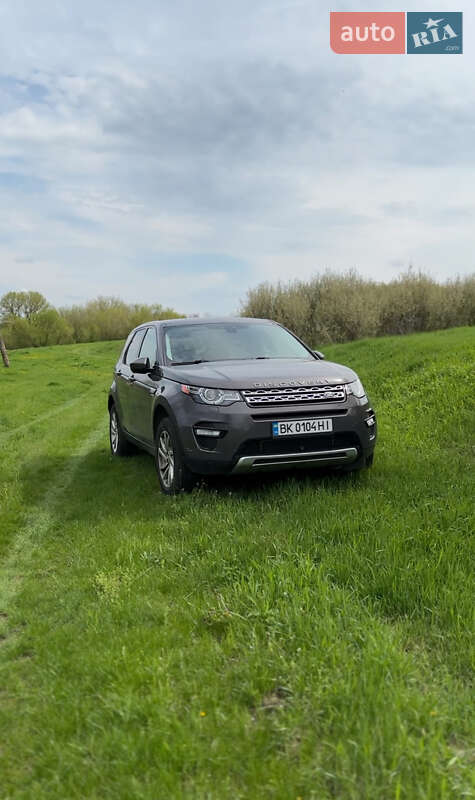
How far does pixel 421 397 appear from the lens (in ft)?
36.6

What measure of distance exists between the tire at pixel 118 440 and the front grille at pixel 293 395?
3462 millimetres

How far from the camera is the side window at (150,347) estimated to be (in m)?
7.27

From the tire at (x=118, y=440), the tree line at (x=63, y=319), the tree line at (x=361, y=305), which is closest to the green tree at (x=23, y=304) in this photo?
the tree line at (x=63, y=319)

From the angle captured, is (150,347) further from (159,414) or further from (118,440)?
(118,440)

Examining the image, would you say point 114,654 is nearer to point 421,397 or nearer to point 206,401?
point 206,401

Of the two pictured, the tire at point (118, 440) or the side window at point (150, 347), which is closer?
the side window at point (150, 347)

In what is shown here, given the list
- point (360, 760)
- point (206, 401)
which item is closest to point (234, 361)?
point (206, 401)

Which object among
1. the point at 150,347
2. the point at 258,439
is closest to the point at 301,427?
the point at 258,439

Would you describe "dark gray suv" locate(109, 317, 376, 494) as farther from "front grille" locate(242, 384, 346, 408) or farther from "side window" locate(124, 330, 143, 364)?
"side window" locate(124, 330, 143, 364)

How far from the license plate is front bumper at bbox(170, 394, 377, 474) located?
0.04 m

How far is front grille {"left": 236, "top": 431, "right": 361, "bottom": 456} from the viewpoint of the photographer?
5.60 metres

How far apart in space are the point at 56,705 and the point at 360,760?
1.36m

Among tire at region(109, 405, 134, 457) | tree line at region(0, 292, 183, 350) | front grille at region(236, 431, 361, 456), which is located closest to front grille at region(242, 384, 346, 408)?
front grille at region(236, 431, 361, 456)

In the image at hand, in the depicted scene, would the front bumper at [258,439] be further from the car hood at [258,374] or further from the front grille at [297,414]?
the car hood at [258,374]
